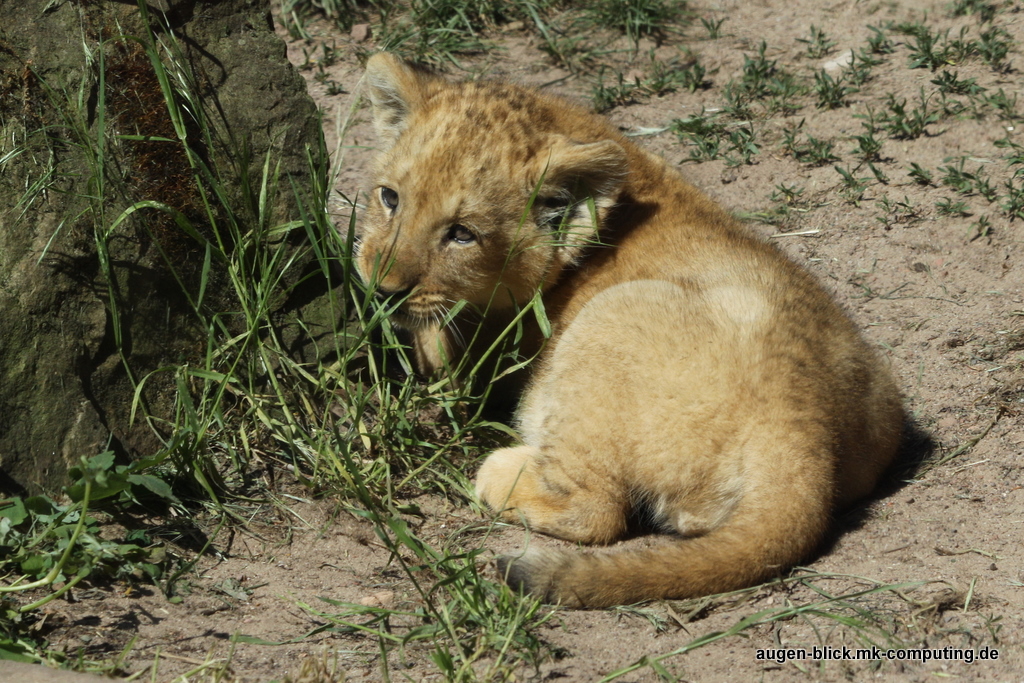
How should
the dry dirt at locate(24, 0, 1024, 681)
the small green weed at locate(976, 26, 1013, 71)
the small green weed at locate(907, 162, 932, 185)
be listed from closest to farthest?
the dry dirt at locate(24, 0, 1024, 681) → the small green weed at locate(907, 162, 932, 185) → the small green weed at locate(976, 26, 1013, 71)

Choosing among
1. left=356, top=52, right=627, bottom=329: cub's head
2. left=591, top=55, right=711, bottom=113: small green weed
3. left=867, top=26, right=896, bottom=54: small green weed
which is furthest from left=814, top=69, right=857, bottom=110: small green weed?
left=356, top=52, right=627, bottom=329: cub's head

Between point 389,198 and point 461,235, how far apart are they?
453 mm

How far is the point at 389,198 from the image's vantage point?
4867 mm

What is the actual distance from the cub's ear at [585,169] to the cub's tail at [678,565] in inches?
65.2

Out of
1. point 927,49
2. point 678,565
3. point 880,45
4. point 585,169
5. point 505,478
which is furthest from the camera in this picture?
point 880,45

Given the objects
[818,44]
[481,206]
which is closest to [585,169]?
[481,206]

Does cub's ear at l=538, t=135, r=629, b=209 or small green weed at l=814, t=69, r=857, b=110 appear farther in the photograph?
small green weed at l=814, t=69, r=857, b=110

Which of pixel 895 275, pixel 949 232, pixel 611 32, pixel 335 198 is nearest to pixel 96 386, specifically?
pixel 335 198

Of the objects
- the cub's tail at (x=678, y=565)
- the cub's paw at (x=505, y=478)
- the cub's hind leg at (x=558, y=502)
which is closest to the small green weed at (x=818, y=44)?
the cub's paw at (x=505, y=478)

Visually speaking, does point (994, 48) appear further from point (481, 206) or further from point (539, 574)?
point (539, 574)

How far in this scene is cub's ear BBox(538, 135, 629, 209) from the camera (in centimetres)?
457

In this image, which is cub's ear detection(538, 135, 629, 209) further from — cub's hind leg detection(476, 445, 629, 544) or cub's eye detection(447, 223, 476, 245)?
cub's hind leg detection(476, 445, 629, 544)

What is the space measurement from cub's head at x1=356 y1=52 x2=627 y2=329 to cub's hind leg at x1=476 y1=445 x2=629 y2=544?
2.74ft

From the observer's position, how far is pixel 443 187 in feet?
15.2
